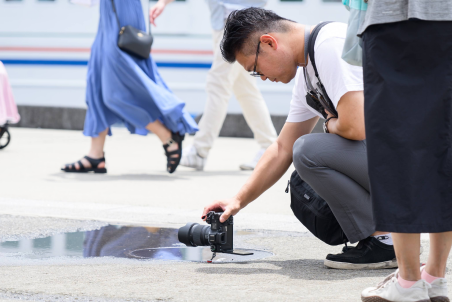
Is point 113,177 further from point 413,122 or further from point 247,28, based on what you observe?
point 413,122

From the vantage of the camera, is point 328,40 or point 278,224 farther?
point 278,224

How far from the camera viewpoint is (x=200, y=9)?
1016 centimetres

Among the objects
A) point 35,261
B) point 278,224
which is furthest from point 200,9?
point 35,261

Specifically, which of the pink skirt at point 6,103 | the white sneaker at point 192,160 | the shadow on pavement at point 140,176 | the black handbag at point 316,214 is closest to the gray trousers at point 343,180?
the black handbag at point 316,214

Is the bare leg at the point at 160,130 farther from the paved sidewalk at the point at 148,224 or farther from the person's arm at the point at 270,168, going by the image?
the person's arm at the point at 270,168

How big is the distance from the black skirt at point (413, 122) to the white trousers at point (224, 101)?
4.15m

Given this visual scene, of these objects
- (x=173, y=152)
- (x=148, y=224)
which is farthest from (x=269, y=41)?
(x=173, y=152)

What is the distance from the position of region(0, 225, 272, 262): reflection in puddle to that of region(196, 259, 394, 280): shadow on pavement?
8.5 inches

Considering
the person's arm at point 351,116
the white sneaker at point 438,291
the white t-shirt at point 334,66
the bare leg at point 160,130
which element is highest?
the white t-shirt at point 334,66

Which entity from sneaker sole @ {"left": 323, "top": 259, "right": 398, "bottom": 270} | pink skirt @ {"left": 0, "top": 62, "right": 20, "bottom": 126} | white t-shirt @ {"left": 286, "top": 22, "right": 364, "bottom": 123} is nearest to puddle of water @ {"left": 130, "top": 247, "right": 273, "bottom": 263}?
sneaker sole @ {"left": 323, "top": 259, "right": 398, "bottom": 270}

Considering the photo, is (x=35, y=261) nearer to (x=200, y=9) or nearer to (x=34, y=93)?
(x=200, y=9)

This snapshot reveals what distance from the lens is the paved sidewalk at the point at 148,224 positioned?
254 cm

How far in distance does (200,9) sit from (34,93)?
9.06 feet

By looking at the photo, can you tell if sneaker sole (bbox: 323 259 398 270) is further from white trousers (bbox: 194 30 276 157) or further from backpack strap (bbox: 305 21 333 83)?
white trousers (bbox: 194 30 276 157)
